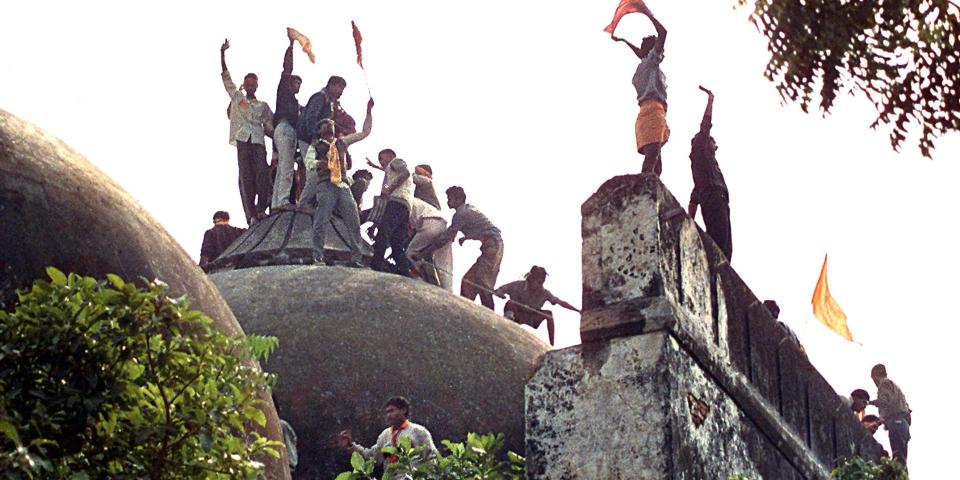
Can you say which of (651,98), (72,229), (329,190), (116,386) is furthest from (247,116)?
(116,386)

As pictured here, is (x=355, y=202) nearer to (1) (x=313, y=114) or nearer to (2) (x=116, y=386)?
(1) (x=313, y=114)

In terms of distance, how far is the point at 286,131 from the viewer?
15.8 meters

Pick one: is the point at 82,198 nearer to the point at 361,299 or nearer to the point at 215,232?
the point at 361,299

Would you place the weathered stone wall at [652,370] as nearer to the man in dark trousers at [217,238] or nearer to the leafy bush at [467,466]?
the leafy bush at [467,466]

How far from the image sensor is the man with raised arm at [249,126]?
16109 millimetres

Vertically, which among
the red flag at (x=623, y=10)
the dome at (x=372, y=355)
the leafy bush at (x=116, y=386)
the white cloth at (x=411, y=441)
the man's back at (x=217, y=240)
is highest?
the red flag at (x=623, y=10)

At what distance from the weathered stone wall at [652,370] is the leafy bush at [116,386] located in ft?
9.38

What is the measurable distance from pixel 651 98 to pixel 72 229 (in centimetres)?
561

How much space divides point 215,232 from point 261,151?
0.90 metres

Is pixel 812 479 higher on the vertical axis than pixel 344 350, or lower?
lower

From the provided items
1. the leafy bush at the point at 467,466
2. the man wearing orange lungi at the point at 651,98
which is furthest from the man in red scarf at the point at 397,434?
the man wearing orange lungi at the point at 651,98

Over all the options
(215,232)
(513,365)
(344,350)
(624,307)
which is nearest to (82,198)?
(624,307)

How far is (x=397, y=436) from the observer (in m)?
10.9

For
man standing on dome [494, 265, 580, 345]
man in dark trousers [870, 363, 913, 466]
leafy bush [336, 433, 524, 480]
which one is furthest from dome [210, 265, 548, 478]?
man in dark trousers [870, 363, 913, 466]
